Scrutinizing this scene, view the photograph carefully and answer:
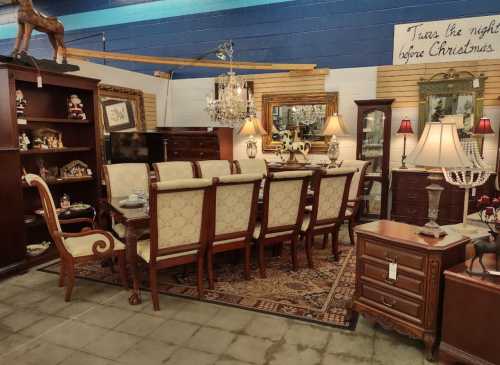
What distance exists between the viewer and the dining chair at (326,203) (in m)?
3.61

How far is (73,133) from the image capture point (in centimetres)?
471

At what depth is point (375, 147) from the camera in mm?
5594

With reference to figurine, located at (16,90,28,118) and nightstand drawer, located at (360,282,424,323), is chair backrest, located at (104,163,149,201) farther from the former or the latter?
nightstand drawer, located at (360,282,424,323)

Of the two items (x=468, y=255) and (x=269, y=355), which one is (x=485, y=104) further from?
(x=269, y=355)

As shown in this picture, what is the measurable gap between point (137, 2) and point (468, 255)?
728 cm

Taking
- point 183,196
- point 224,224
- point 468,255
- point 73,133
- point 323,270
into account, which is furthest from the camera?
point 73,133

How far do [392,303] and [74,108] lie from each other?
3957 mm

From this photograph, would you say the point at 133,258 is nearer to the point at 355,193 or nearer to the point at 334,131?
the point at 355,193

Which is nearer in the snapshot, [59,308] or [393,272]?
[393,272]

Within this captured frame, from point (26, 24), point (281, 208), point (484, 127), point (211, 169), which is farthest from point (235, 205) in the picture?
point (484, 127)

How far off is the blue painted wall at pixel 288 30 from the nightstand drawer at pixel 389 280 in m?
4.20

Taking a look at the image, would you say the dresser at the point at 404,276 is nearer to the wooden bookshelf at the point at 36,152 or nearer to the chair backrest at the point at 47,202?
the chair backrest at the point at 47,202

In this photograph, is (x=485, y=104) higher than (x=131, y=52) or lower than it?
lower

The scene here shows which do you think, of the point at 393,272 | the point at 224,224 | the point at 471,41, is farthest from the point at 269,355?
the point at 471,41
